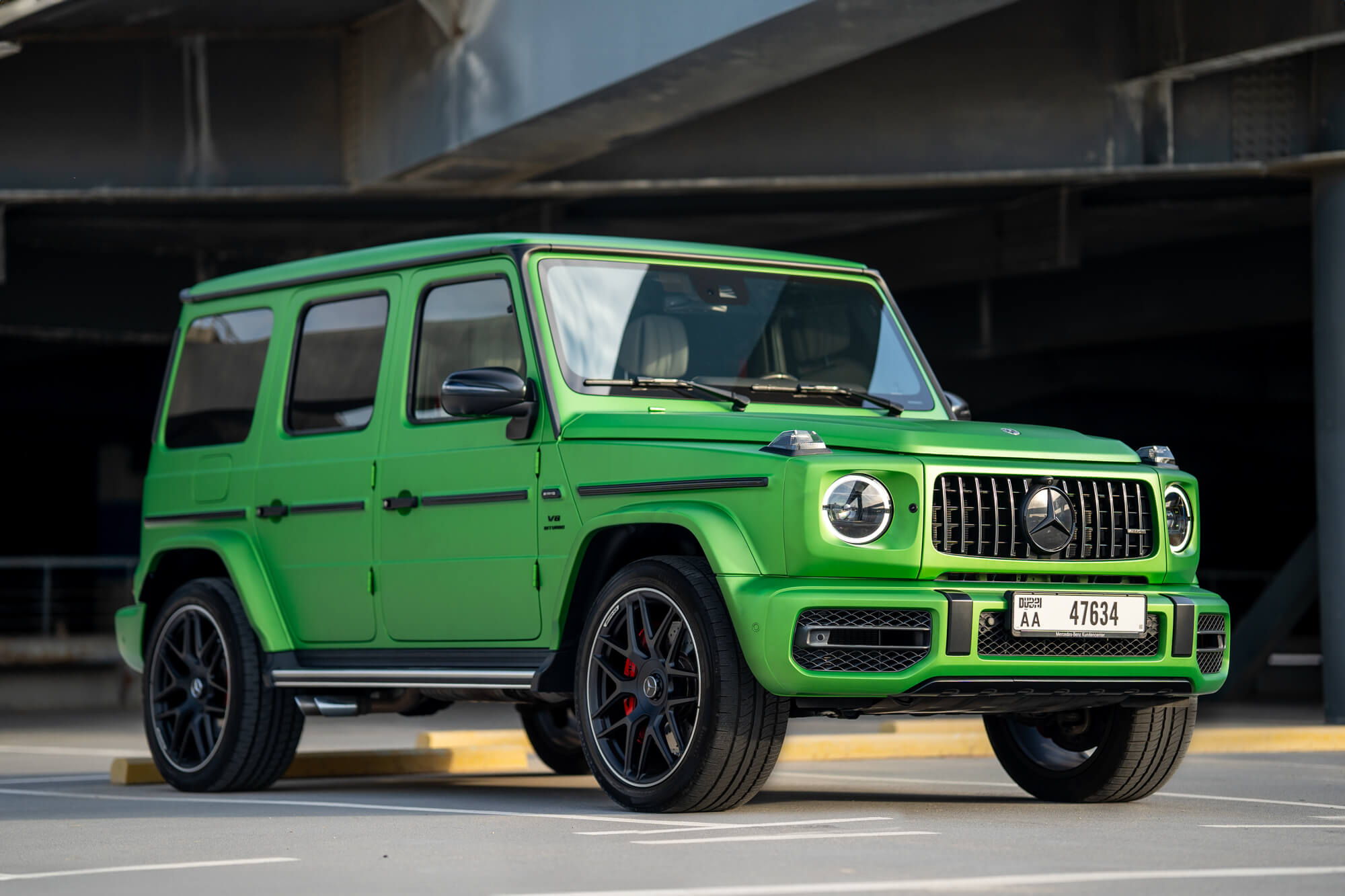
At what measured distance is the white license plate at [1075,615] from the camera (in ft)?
22.6

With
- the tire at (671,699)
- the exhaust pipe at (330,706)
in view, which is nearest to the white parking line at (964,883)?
the tire at (671,699)

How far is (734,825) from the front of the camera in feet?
21.8

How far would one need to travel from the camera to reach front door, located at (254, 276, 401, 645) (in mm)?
8539

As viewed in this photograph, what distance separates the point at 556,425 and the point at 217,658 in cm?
236

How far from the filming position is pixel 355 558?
853cm

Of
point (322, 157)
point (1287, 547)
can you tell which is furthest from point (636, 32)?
point (1287, 547)

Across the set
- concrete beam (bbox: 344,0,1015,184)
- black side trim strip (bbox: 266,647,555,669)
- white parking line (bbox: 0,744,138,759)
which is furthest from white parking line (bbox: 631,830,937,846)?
white parking line (bbox: 0,744,138,759)

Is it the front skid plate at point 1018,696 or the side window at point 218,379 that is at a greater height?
the side window at point 218,379

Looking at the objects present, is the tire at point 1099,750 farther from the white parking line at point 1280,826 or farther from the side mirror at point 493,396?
the side mirror at point 493,396

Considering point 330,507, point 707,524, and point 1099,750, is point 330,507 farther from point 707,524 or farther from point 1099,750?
point 1099,750

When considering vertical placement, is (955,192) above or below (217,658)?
above

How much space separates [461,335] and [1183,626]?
119 inches

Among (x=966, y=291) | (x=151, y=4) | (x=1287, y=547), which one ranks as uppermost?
(x=151, y=4)

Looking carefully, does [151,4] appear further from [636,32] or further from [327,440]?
[327,440]
